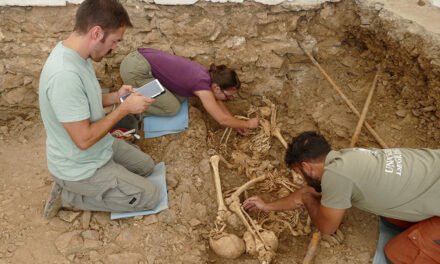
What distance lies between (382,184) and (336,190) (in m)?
0.32

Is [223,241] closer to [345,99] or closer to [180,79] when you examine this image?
[180,79]

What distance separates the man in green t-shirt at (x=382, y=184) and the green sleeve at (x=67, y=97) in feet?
4.55

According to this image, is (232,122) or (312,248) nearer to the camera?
(312,248)

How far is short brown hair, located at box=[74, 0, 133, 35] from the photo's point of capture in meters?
2.45

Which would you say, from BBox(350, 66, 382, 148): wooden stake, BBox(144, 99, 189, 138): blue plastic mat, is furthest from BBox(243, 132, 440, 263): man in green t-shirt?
BBox(144, 99, 189, 138): blue plastic mat

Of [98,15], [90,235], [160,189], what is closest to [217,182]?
[160,189]

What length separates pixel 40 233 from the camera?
3119 mm

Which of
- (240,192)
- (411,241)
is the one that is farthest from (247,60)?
(411,241)

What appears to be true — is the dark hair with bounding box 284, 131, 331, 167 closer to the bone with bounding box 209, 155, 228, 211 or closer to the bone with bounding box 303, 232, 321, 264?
the bone with bounding box 303, 232, 321, 264

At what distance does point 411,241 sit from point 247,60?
2.34 meters

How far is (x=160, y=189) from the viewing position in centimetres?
346

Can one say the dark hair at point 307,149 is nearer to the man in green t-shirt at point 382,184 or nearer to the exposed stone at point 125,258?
the man in green t-shirt at point 382,184

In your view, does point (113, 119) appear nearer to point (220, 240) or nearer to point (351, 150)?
point (220, 240)

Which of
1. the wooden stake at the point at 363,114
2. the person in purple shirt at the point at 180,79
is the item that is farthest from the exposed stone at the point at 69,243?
the wooden stake at the point at 363,114
